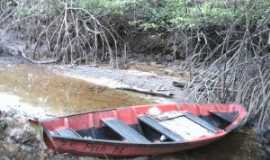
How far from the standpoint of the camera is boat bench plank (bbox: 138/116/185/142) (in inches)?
189

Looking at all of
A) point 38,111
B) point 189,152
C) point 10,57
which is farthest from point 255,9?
point 10,57

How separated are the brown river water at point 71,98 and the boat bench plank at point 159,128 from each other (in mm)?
190

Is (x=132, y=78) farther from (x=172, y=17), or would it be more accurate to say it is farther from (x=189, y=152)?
(x=189, y=152)

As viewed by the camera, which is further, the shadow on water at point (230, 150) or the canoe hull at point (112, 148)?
the shadow on water at point (230, 150)

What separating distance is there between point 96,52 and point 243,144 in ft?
13.0

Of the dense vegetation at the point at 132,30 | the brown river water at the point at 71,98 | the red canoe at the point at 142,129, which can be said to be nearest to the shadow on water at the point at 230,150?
the brown river water at the point at 71,98

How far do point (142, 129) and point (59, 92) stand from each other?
6.60ft

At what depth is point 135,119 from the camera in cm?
526

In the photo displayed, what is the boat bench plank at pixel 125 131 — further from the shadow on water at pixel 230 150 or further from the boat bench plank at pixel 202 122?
the boat bench plank at pixel 202 122

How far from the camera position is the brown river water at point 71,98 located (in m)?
5.10

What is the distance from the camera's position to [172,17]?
27.7 feet

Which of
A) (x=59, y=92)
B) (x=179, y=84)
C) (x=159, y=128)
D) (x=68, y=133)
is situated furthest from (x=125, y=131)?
(x=179, y=84)

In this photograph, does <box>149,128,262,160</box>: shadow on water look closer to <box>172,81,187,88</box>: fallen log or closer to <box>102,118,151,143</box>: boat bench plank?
<box>102,118,151,143</box>: boat bench plank

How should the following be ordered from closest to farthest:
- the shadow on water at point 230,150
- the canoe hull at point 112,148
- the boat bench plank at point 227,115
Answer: the canoe hull at point 112,148
the shadow on water at point 230,150
the boat bench plank at point 227,115
